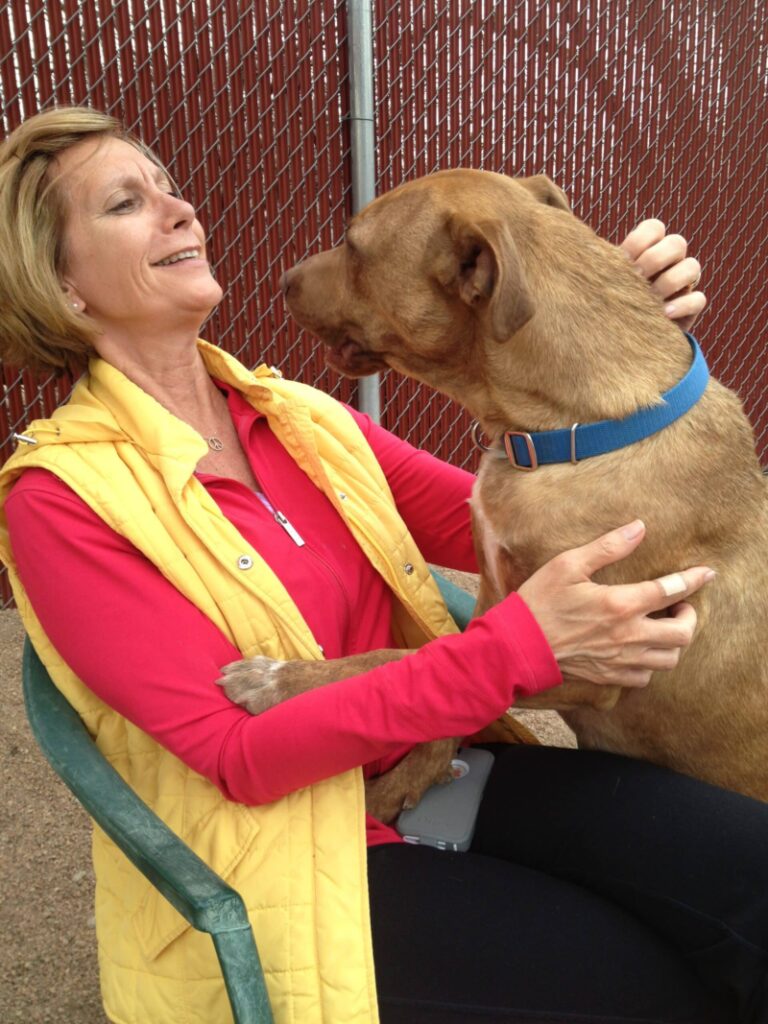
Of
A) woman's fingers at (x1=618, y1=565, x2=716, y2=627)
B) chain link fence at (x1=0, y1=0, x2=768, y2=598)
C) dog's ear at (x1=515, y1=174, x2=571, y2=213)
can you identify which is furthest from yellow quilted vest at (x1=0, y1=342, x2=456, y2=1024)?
chain link fence at (x1=0, y1=0, x2=768, y2=598)

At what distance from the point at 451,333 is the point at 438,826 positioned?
3.73ft

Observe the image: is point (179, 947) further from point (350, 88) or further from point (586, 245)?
point (350, 88)

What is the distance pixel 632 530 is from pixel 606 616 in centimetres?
23

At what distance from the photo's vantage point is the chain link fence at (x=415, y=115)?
189 inches

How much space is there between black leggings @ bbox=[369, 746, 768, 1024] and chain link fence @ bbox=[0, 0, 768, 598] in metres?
3.79

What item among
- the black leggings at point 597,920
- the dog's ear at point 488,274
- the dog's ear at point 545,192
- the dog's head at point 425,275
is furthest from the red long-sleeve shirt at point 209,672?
the dog's ear at point 545,192

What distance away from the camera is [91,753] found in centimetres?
170

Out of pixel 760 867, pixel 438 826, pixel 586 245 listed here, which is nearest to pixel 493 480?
pixel 586 245

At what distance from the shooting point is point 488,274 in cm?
198

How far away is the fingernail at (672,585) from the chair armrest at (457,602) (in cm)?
71

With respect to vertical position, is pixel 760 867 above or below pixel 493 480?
below

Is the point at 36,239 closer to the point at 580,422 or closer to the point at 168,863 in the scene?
the point at 580,422

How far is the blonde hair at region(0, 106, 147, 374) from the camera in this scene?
2.09m

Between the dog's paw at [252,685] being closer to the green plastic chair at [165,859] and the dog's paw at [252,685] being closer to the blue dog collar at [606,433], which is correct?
the green plastic chair at [165,859]
